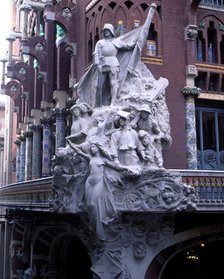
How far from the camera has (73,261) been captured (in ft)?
76.9

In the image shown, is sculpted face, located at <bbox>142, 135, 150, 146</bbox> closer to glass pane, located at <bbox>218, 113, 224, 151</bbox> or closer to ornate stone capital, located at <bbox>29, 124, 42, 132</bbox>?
glass pane, located at <bbox>218, 113, 224, 151</bbox>

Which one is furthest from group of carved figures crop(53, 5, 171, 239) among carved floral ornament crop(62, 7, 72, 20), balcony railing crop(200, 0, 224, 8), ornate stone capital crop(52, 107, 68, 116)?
carved floral ornament crop(62, 7, 72, 20)

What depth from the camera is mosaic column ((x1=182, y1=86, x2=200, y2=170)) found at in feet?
62.6

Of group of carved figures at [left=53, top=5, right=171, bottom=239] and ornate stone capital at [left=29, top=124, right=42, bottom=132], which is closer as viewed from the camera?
group of carved figures at [left=53, top=5, right=171, bottom=239]

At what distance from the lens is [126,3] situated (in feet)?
63.9

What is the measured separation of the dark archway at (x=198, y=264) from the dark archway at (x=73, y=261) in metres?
3.97

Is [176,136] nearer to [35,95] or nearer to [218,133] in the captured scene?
[218,133]

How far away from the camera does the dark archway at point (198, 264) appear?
67.7ft

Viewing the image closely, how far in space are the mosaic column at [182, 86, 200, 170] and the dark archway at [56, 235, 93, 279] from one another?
702cm

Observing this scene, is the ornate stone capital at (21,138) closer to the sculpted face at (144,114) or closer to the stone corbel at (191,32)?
the stone corbel at (191,32)

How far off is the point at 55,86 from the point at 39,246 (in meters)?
8.15

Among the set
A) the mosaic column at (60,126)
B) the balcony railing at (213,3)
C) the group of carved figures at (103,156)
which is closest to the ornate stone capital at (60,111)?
the mosaic column at (60,126)

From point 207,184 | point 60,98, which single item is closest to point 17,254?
point 60,98

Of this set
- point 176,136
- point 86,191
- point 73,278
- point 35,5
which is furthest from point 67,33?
point 73,278
